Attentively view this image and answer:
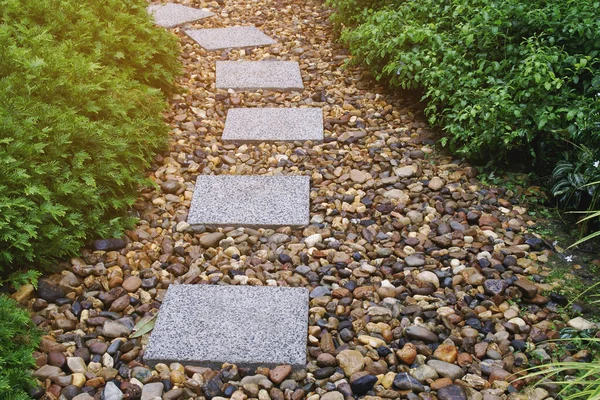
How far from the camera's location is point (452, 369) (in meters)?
2.18

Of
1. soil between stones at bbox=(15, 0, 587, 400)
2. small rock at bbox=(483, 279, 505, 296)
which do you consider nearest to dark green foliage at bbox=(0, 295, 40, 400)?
soil between stones at bbox=(15, 0, 587, 400)

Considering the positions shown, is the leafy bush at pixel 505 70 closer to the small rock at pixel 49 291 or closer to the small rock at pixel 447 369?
the small rock at pixel 447 369

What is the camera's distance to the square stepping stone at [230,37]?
508 cm

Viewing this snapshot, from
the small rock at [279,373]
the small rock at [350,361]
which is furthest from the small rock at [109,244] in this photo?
the small rock at [350,361]

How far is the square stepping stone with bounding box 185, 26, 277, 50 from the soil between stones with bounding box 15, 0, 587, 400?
1.31 meters

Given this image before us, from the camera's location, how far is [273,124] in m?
3.88

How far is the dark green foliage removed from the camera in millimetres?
1949

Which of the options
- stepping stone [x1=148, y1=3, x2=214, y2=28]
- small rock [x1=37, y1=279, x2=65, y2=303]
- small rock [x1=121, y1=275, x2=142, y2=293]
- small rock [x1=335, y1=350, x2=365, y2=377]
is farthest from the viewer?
stepping stone [x1=148, y1=3, x2=214, y2=28]

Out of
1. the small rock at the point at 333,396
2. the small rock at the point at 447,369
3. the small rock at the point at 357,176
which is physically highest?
the small rock at the point at 357,176

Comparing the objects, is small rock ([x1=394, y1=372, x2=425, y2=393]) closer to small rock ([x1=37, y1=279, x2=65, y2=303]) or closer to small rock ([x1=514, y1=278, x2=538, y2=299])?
small rock ([x1=514, y1=278, x2=538, y2=299])

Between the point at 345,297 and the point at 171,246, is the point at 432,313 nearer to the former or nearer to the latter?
the point at 345,297

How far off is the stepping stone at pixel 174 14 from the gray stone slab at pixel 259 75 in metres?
1.08

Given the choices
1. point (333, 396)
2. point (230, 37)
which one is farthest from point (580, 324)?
point (230, 37)

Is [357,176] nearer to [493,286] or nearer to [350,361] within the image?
[493,286]
